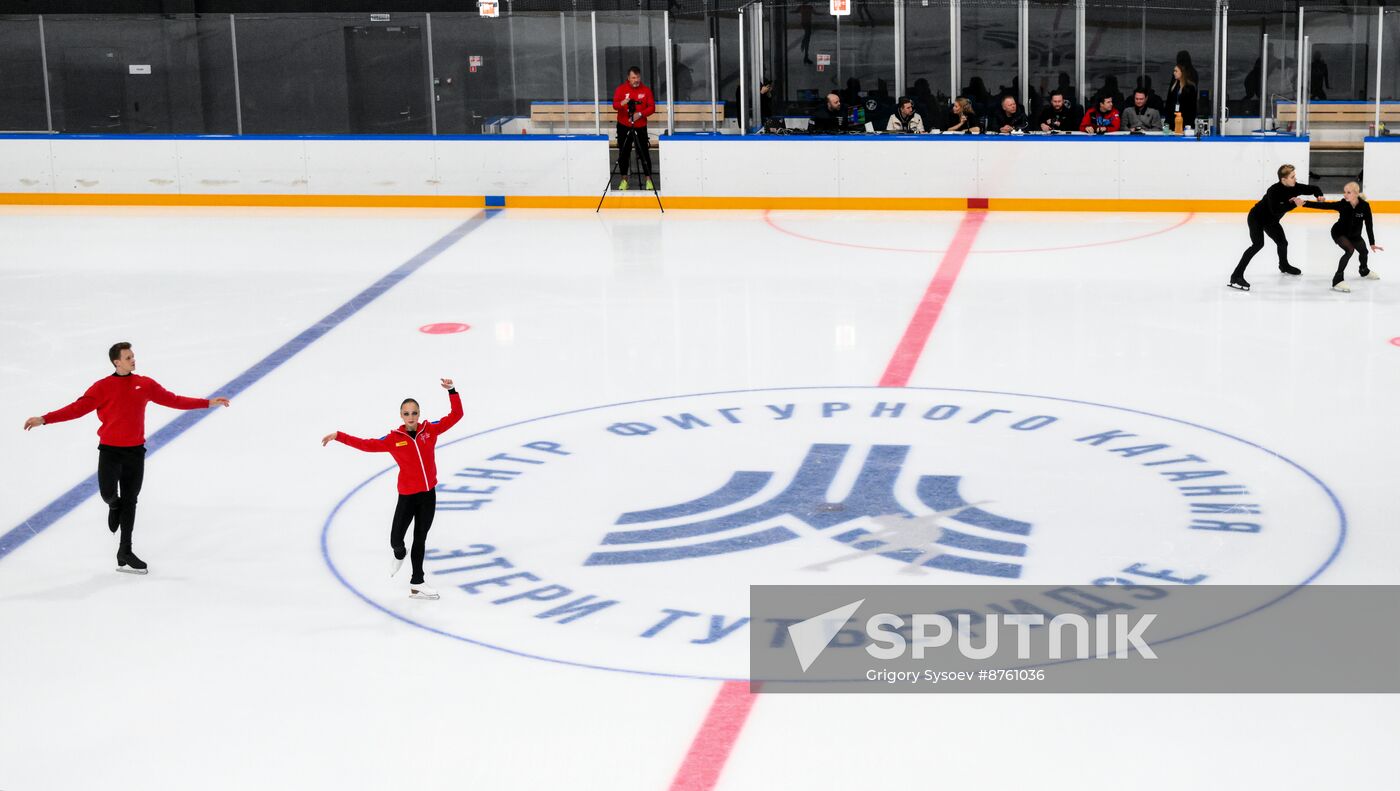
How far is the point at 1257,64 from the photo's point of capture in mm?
20969

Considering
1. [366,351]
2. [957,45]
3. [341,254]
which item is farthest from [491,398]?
[957,45]

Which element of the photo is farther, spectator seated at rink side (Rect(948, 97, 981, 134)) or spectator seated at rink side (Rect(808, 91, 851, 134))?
spectator seated at rink side (Rect(808, 91, 851, 134))

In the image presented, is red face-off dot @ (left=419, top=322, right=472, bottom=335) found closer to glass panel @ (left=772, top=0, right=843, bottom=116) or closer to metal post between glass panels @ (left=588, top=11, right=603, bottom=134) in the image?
metal post between glass panels @ (left=588, top=11, right=603, bottom=134)

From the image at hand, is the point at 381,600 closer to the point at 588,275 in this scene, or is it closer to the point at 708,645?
the point at 708,645

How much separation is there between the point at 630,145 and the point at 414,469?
42.7 ft

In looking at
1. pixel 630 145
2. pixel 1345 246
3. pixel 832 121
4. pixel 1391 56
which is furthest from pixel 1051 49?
pixel 1345 246

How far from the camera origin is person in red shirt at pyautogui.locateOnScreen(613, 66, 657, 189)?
19359mm

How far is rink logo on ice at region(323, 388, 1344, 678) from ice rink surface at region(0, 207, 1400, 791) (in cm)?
3

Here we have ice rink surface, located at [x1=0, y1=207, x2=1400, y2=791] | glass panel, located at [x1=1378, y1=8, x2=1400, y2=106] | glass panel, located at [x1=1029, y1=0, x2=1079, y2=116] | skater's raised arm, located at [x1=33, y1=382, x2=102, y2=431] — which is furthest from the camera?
glass panel, located at [x1=1029, y1=0, x2=1079, y2=116]

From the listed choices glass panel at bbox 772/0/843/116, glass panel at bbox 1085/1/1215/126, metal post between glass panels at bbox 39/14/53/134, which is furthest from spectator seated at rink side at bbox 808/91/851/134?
metal post between glass panels at bbox 39/14/53/134

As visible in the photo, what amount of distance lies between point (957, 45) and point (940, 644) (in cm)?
1455

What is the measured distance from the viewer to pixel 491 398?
431 inches

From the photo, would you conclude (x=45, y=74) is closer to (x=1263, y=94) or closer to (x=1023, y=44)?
(x=1023, y=44)

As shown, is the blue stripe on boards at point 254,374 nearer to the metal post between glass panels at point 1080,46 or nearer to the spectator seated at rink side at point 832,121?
the spectator seated at rink side at point 832,121
